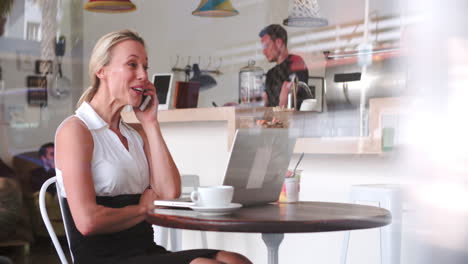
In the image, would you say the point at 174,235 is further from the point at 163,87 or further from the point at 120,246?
the point at 120,246

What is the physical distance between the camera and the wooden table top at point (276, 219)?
138 cm

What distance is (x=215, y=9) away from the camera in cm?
329

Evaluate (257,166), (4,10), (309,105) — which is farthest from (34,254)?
(257,166)

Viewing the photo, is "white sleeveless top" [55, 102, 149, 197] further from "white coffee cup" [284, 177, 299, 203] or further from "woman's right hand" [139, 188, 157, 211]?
"white coffee cup" [284, 177, 299, 203]

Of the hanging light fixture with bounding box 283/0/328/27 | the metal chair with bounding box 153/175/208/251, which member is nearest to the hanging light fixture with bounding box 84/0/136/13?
the hanging light fixture with bounding box 283/0/328/27

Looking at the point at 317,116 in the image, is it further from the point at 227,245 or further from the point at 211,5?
the point at 211,5

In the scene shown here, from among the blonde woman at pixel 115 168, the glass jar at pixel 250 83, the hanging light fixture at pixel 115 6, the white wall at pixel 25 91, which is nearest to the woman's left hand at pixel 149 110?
the blonde woman at pixel 115 168

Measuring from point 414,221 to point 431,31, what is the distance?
0.68m

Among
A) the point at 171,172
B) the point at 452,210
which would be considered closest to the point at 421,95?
the point at 452,210

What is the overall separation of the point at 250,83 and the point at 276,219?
178 centimetres

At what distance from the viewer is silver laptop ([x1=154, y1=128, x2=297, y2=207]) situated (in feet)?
5.22

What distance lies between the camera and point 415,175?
2.42 metres

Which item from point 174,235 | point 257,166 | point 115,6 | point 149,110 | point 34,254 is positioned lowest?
point 34,254

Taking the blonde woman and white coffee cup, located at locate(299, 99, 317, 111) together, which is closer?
the blonde woman
